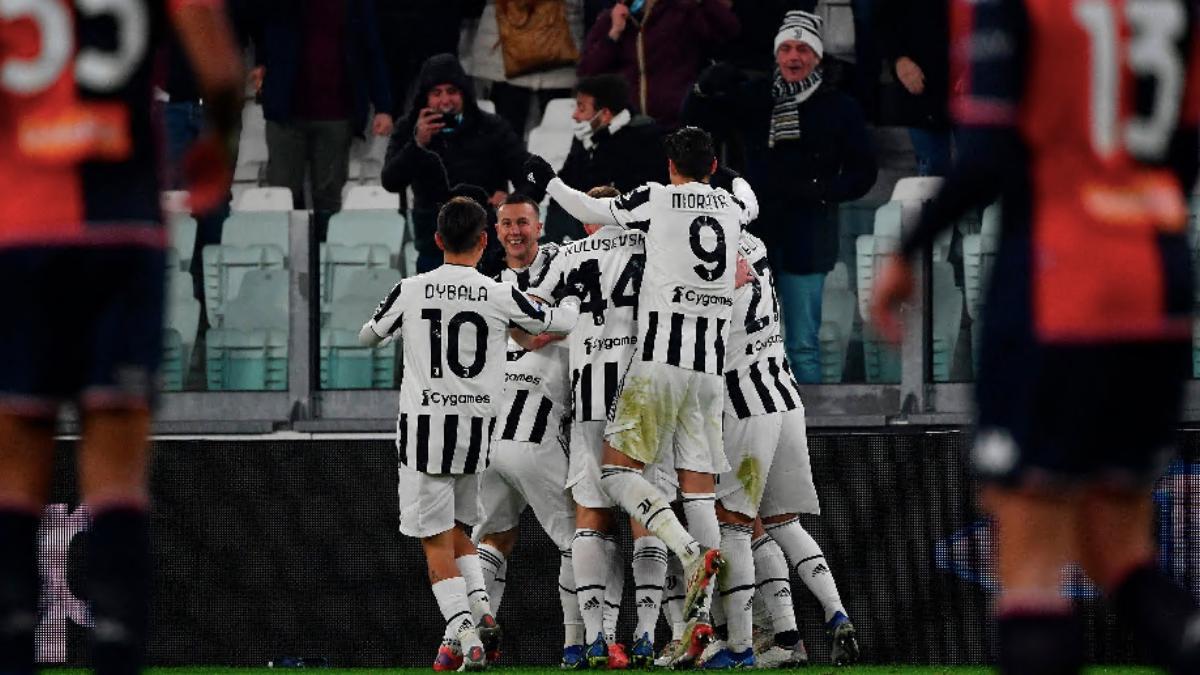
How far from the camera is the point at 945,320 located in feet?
38.4

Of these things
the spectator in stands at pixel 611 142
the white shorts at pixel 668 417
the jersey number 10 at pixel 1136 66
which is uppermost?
the spectator in stands at pixel 611 142

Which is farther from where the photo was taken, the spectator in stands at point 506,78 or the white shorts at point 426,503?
the spectator in stands at point 506,78

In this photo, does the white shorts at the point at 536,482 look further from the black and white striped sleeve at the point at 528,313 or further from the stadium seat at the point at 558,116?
the stadium seat at the point at 558,116

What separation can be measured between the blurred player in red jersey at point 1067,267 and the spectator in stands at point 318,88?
9524mm

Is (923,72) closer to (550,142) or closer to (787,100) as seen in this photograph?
(787,100)

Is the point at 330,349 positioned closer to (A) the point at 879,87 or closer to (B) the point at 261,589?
(B) the point at 261,589

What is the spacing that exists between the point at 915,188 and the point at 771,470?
2424mm

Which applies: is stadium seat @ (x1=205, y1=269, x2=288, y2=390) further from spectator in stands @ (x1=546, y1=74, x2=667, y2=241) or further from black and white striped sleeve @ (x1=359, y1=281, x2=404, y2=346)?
black and white striped sleeve @ (x1=359, y1=281, x2=404, y2=346)

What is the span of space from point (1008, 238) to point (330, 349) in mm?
7777

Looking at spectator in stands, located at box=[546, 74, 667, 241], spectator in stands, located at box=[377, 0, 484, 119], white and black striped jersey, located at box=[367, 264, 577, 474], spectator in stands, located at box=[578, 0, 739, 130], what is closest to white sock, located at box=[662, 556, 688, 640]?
white and black striped jersey, located at box=[367, 264, 577, 474]

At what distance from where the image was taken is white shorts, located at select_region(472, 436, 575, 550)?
1087 centimetres

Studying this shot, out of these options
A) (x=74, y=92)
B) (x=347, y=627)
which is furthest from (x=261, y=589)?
(x=74, y=92)

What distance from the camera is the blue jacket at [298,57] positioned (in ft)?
46.0

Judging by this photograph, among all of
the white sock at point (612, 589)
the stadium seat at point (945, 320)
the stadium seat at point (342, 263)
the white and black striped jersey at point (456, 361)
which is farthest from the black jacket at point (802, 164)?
the white and black striped jersey at point (456, 361)
